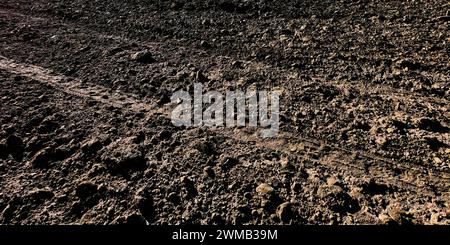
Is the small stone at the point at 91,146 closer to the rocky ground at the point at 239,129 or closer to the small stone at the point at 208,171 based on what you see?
the rocky ground at the point at 239,129

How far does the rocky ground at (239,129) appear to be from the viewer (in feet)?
9.93

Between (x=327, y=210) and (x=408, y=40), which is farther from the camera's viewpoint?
(x=408, y=40)

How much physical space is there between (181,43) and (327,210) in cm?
357

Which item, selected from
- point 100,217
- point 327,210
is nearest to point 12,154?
point 100,217

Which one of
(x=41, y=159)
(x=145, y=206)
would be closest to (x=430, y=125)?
(x=145, y=206)

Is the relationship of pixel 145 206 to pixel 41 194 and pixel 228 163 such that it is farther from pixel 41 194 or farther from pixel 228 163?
pixel 41 194

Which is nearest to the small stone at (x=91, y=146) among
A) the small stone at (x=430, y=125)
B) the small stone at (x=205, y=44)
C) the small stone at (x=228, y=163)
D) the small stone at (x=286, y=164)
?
the small stone at (x=228, y=163)

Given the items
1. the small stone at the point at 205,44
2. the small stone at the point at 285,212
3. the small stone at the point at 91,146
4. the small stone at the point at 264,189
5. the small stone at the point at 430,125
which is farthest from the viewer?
the small stone at the point at 205,44

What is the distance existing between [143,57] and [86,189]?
2.45 m

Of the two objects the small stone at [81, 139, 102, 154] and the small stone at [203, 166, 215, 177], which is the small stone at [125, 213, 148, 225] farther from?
the small stone at [81, 139, 102, 154]

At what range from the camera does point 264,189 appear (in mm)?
3098
